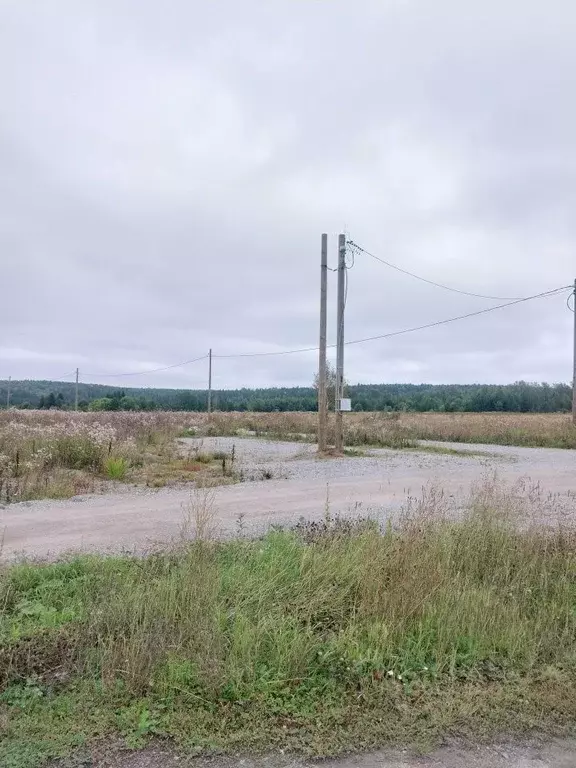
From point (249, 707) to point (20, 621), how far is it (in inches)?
79.8

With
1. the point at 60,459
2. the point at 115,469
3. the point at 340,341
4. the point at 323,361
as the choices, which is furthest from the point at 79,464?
the point at 340,341

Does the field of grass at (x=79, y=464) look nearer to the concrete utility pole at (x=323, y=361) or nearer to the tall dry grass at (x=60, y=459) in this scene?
the tall dry grass at (x=60, y=459)

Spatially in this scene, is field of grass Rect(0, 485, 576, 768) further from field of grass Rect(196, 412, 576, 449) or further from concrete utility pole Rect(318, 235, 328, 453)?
field of grass Rect(196, 412, 576, 449)

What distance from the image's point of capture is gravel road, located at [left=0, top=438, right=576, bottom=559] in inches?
278

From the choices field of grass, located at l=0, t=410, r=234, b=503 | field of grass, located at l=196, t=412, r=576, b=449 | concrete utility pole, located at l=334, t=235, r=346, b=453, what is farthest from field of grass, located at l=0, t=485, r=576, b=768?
field of grass, located at l=196, t=412, r=576, b=449

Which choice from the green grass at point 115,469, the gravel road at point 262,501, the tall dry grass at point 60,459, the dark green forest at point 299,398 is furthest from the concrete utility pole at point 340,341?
the dark green forest at point 299,398

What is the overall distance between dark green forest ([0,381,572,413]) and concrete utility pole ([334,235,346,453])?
4793cm

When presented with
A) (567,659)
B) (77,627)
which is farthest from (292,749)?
(567,659)

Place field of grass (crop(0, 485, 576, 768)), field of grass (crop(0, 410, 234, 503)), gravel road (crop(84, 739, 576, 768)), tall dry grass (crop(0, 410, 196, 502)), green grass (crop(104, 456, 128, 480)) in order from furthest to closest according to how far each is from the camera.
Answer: green grass (crop(104, 456, 128, 480))
field of grass (crop(0, 410, 234, 503))
tall dry grass (crop(0, 410, 196, 502))
field of grass (crop(0, 485, 576, 768))
gravel road (crop(84, 739, 576, 768))

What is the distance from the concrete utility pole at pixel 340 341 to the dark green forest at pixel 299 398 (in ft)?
157

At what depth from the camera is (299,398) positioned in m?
77.9

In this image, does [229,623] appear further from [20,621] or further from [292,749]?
[20,621]

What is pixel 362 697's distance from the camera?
3459mm

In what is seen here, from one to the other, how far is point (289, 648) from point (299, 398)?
7408cm
